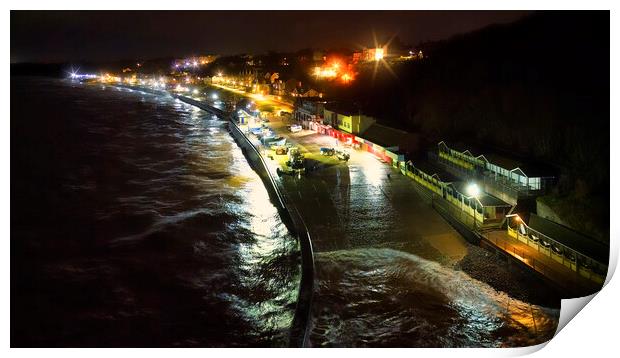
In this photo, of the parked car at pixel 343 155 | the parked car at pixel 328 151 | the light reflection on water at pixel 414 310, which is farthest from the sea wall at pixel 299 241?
the parked car at pixel 343 155

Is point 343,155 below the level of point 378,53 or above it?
below

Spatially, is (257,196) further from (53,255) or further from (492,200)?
(492,200)

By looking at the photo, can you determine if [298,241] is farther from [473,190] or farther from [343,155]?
[343,155]

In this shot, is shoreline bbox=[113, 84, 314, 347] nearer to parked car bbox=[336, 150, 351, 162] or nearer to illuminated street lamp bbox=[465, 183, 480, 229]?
parked car bbox=[336, 150, 351, 162]

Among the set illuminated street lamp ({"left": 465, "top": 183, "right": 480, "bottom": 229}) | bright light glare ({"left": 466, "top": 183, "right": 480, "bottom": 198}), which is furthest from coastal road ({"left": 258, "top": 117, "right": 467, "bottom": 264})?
bright light glare ({"left": 466, "top": 183, "right": 480, "bottom": 198})

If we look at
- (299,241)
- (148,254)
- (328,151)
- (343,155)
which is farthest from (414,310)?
(328,151)

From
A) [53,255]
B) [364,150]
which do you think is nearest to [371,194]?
[364,150]

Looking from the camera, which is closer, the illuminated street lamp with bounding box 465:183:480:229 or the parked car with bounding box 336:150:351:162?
the illuminated street lamp with bounding box 465:183:480:229

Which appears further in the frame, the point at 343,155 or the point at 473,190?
the point at 343,155
